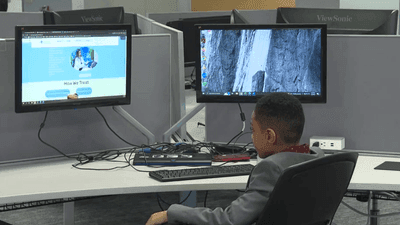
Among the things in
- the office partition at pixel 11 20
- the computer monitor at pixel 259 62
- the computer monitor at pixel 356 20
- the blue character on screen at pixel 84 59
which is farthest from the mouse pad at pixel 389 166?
the office partition at pixel 11 20

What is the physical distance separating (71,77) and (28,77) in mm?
170

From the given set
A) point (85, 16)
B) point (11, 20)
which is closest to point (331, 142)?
point (85, 16)

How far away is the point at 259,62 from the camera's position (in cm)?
229

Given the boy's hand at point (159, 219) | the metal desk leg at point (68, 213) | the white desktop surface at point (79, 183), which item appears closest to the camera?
the boy's hand at point (159, 219)

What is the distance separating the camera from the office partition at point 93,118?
2.16m

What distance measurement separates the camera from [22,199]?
1771mm

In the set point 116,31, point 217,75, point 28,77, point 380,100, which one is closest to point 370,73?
point 380,100

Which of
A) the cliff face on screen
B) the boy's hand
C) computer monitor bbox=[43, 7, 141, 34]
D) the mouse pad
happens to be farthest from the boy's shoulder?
computer monitor bbox=[43, 7, 141, 34]

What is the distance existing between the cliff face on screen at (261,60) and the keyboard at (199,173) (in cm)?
42

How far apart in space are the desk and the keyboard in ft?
0.08

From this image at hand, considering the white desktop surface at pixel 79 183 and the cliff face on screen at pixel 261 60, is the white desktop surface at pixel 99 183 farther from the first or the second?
the cliff face on screen at pixel 261 60

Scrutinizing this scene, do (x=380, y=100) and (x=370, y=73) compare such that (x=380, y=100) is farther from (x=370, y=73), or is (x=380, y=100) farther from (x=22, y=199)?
(x=22, y=199)

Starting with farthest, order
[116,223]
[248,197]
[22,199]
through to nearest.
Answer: [116,223] < [22,199] < [248,197]

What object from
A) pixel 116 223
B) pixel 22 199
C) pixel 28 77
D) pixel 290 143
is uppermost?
pixel 28 77
